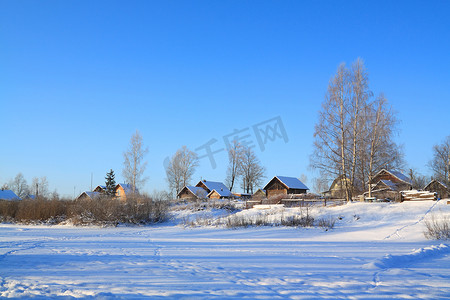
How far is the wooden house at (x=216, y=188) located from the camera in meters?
50.5

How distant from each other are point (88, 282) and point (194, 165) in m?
47.5

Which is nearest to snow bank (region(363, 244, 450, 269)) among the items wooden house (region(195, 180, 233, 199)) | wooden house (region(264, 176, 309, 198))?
wooden house (region(264, 176, 309, 198))

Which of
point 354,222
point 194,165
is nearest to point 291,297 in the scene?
point 354,222

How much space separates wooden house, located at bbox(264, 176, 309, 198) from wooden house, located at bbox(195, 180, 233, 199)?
275 inches

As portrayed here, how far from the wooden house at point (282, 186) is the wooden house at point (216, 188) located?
6997 mm

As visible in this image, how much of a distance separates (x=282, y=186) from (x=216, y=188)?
11527 millimetres

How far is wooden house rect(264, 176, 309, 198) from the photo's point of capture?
148ft

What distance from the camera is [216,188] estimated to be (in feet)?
172

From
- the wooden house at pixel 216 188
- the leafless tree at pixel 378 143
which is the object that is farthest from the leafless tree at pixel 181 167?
the leafless tree at pixel 378 143

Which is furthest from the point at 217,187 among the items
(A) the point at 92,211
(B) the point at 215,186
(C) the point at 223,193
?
(A) the point at 92,211

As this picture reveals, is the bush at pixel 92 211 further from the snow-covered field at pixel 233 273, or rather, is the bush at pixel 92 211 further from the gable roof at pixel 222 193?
the gable roof at pixel 222 193

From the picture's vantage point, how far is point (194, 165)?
53.1 meters

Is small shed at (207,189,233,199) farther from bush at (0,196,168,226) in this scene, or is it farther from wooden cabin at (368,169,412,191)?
bush at (0,196,168,226)

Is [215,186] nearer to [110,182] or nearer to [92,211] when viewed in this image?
[110,182]
